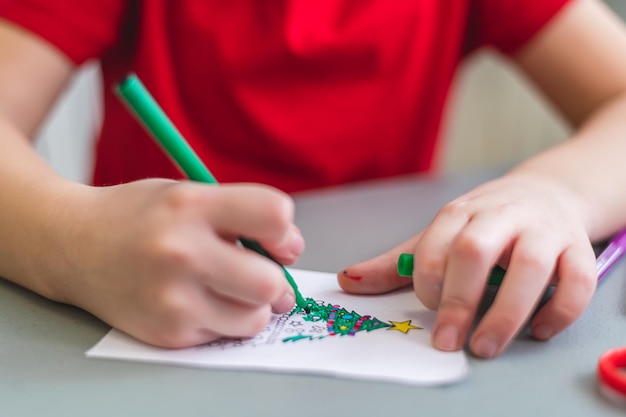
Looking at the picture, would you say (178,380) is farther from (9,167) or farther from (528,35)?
(528,35)

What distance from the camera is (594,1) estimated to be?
67cm

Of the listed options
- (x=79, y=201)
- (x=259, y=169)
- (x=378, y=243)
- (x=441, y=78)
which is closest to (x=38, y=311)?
(x=79, y=201)

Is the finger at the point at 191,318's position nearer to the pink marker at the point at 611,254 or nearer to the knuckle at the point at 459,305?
the knuckle at the point at 459,305

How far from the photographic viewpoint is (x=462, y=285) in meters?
0.32

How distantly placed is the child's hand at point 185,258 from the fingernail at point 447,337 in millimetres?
78

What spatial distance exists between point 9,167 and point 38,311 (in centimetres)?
11

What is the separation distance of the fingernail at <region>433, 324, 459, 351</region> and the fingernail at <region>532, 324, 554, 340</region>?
0.15ft

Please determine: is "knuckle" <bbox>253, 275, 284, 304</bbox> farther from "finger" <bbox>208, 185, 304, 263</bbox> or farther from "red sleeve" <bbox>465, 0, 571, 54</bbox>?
"red sleeve" <bbox>465, 0, 571, 54</bbox>

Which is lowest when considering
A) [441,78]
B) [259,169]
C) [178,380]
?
[178,380]

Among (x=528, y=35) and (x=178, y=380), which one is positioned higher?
(x=528, y=35)

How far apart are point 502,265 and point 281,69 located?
390 mm

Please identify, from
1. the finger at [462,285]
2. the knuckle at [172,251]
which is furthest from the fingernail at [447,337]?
the knuckle at [172,251]

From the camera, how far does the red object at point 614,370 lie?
0.94 ft

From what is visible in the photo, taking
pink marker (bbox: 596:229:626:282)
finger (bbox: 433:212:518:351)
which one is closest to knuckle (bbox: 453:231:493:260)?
finger (bbox: 433:212:518:351)
